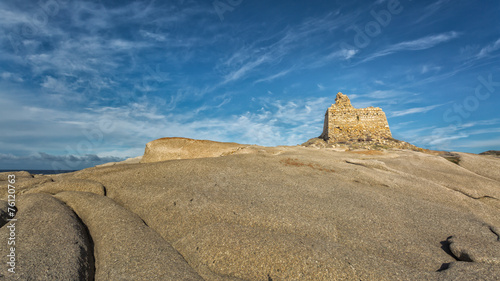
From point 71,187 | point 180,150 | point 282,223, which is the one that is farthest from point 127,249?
point 180,150

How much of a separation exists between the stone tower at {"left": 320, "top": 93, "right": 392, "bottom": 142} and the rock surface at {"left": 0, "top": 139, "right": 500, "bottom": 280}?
1625cm

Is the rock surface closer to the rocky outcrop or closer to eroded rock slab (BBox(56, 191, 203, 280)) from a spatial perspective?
eroded rock slab (BBox(56, 191, 203, 280))

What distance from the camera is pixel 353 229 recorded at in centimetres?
392

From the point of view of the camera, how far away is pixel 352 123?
2362 cm

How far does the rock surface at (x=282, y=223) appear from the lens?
9.34 feet

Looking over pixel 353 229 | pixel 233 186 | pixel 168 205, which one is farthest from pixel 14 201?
pixel 353 229

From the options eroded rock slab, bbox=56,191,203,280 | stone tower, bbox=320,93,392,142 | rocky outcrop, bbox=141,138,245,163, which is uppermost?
stone tower, bbox=320,93,392,142

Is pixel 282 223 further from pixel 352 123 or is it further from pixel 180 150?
pixel 352 123

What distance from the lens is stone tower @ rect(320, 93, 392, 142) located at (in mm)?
23030

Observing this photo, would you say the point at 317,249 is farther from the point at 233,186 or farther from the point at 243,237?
the point at 233,186

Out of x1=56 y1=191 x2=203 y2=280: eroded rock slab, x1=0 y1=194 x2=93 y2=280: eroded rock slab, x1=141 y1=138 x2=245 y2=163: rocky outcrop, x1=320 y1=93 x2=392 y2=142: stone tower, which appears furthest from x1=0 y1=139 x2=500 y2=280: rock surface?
x1=320 y1=93 x2=392 y2=142: stone tower

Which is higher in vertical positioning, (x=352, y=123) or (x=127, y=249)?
(x=352, y=123)

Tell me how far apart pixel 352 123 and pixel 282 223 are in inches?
869

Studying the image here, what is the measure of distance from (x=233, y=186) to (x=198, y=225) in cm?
172
